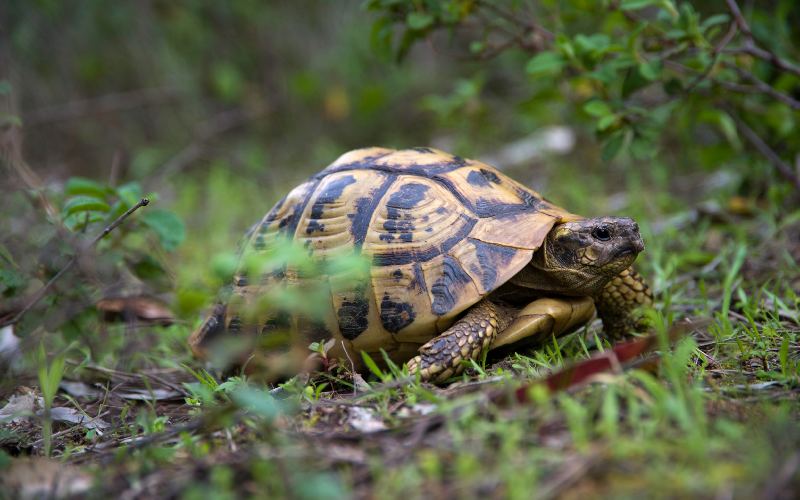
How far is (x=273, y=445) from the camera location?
57.1 inches

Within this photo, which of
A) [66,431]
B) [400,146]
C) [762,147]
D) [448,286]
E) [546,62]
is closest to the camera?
[66,431]

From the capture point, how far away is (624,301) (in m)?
2.60

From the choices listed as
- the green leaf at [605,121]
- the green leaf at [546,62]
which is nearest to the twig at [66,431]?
the green leaf at [546,62]

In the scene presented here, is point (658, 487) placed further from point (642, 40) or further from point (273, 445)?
point (642, 40)

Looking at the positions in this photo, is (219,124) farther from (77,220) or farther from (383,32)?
(77,220)

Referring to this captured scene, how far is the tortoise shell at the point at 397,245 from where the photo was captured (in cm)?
225

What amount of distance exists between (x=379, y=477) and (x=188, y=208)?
18.1ft

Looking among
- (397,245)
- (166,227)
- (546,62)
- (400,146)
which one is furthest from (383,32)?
(400,146)

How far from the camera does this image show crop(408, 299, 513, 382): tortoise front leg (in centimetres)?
212

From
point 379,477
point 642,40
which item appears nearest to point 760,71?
point 642,40

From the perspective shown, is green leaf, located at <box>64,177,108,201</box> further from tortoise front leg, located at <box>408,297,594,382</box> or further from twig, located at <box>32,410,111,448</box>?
tortoise front leg, located at <box>408,297,594,382</box>

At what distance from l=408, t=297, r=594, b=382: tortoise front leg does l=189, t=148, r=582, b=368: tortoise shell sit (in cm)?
10

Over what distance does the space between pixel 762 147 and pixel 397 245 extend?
9.82 ft

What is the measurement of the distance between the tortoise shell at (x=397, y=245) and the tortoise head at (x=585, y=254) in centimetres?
11
